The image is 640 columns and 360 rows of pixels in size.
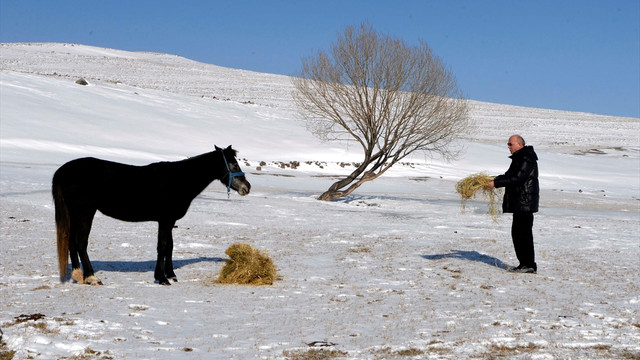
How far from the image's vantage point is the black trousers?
10289mm

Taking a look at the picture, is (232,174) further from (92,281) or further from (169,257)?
(92,281)

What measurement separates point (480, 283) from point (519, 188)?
65.8 inches

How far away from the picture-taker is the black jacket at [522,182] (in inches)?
398

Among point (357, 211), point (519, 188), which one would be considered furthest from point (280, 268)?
point (357, 211)

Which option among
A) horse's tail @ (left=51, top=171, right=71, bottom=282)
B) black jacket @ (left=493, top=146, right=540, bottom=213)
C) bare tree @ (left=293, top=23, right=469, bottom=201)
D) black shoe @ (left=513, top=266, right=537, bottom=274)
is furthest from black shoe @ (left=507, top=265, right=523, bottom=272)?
bare tree @ (left=293, top=23, right=469, bottom=201)

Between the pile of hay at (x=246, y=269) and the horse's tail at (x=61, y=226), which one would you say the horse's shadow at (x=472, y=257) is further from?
the horse's tail at (x=61, y=226)

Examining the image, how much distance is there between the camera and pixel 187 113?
55.8m

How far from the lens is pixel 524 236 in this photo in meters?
10.4

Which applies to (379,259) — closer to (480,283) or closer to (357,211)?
(480,283)

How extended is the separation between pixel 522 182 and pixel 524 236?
0.93 metres

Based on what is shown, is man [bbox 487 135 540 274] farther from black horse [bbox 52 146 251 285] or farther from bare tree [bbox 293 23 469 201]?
bare tree [bbox 293 23 469 201]

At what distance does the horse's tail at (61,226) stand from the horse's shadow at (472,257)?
6.66m

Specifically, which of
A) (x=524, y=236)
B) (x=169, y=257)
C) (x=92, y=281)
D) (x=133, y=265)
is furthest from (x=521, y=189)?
(x=92, y=281)

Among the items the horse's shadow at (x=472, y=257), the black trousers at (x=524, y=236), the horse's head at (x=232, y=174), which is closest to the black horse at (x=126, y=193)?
the horse's head at (x=232, y=174)
